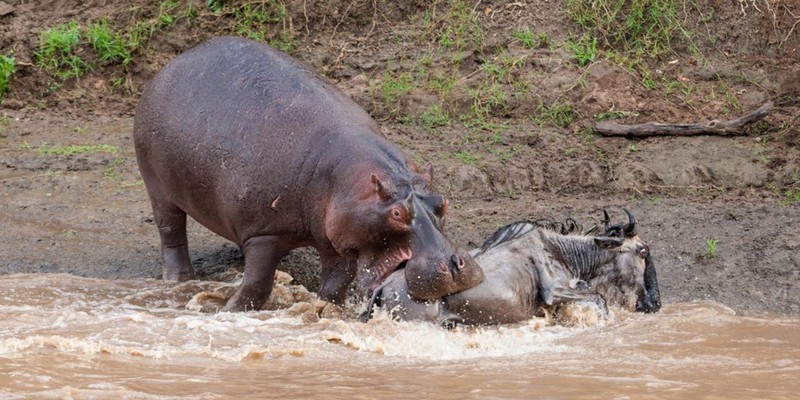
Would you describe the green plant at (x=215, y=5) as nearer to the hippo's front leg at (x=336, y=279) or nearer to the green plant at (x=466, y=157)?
the green plant at (x=466, y=157)

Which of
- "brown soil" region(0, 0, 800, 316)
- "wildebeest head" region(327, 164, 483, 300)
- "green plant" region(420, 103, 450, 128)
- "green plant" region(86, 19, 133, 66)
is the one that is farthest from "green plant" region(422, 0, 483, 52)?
"wildebeest head" region(327, 164, 483, 300)

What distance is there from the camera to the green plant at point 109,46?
449 inches

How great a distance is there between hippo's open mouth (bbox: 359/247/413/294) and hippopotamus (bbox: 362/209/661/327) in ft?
0.14

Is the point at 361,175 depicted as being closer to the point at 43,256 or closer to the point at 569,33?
the point at 43,256

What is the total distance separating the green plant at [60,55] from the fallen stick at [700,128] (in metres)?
4.69

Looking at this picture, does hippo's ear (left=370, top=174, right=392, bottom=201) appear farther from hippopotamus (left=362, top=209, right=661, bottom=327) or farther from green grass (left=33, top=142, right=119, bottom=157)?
green grass (left=33, top=142, right=119, bottom=157)

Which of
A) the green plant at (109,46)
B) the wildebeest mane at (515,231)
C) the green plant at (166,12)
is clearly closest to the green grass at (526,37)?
the green plant at (166,12)

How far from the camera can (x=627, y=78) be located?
10.8 metres

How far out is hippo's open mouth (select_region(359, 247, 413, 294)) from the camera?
671 cm

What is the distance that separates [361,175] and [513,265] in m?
1.02

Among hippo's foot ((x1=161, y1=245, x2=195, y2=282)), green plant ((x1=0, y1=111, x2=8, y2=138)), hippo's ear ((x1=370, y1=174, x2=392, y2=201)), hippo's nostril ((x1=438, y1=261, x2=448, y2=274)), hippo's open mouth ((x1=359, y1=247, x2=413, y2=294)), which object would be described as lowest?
hippo's foot ((x1=161, y1=245, x2=195, y2=282))

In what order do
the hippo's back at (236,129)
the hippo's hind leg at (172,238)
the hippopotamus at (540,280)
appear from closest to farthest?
the hippopotamus at (540,280)
the hippo's back at (236,129)
the hippo's hind leg at (172,238)

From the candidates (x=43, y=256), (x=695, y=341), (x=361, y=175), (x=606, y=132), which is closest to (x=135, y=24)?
(x=43, y=256)

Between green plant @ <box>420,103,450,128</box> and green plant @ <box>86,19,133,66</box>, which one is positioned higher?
green plant @ <box>86,19,133,66</box>
